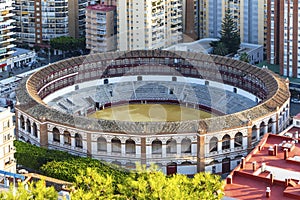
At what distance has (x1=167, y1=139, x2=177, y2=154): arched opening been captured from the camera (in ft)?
180

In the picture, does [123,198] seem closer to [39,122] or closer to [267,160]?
[267,160]

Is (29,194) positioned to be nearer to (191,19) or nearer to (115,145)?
(115,145)

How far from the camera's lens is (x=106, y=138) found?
54938 mm

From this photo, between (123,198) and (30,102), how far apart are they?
19.9m

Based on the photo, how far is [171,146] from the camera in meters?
55.0

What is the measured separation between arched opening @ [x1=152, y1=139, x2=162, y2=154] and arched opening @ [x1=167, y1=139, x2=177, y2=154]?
55 centimetres

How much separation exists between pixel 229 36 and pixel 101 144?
29774mm

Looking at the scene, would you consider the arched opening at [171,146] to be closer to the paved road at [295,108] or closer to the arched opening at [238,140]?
the arched opening at [238,140]

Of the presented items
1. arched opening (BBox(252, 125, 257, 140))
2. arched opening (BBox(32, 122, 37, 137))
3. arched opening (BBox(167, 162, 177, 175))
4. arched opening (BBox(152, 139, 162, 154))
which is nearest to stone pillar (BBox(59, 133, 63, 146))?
arched opening (BBox(32, 122, 37, 137))

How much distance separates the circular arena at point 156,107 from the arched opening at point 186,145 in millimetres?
66

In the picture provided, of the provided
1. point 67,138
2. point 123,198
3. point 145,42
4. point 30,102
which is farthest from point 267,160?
point 145,42

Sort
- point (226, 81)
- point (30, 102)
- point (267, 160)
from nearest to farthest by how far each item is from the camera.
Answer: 1. point (267, 160)
2. point (30, 102)
3. point (226, 81)

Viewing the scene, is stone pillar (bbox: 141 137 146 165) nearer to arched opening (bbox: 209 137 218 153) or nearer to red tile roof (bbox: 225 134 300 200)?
arched opening (bbox: 209 137 218 153)

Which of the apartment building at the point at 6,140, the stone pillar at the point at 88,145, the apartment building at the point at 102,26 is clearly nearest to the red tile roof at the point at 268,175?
the stone pillar at the point at 88,145
